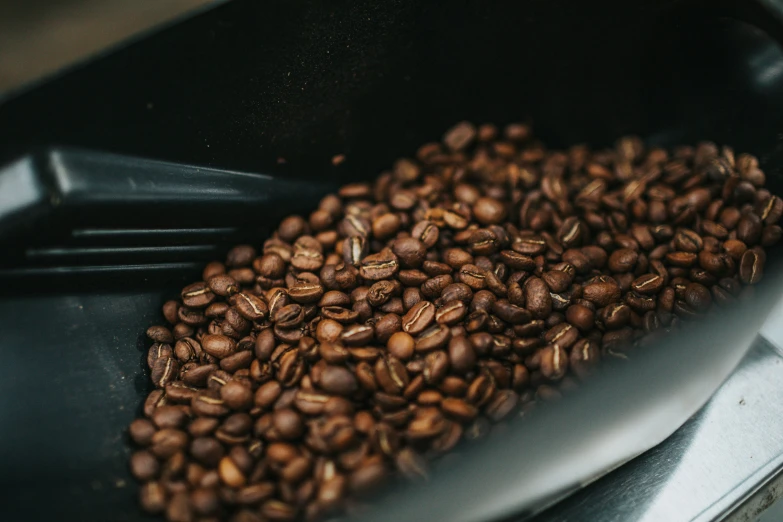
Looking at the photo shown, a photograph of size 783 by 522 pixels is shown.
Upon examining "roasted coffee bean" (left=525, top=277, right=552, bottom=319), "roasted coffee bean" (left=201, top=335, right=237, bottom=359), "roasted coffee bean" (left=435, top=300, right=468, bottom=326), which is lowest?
"roasted coffee bean" (left=525, top=277, right=552, bottom=319)

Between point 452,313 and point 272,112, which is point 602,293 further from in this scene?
point 272,112

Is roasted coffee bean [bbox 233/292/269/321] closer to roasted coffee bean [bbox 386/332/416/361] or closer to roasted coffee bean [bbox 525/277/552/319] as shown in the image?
roasted coffee bean [bbox 386/332/416/361]

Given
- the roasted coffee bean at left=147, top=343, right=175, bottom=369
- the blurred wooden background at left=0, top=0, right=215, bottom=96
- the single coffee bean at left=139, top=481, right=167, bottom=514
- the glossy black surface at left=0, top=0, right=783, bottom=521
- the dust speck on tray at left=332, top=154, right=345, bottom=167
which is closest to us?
the single coffee bean at left=139, top=481, right=167, bottom=514

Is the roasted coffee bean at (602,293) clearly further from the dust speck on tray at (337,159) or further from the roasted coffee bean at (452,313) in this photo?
the dust speck on tray at (337,159)

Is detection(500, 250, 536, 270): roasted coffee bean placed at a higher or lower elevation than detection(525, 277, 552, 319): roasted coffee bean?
higher

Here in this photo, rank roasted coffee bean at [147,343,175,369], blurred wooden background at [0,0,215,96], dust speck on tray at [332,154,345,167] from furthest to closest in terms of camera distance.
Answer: blurred wooden background at [0,0,215,96], dust speck on tray at [332,154,345,167], roasted coffee bean at [147,343,175,369]

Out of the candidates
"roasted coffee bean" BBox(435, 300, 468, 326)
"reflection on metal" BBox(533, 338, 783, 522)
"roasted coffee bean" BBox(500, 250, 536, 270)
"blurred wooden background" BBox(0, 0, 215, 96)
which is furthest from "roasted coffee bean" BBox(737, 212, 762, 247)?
"blurred wooden background" BBox(0, 0, 215, 96)
